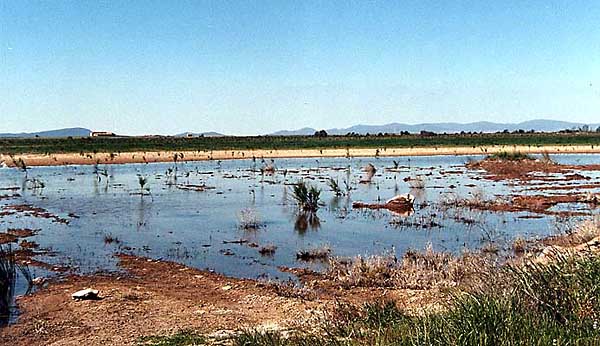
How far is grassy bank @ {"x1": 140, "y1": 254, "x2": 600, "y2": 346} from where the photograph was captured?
4027mm

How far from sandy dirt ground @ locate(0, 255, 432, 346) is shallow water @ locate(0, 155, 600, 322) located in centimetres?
111

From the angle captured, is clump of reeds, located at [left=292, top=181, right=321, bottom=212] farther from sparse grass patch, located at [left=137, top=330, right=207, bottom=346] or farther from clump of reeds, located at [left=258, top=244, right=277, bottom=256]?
sparse grass patch, located at [left=137, top=330, right=207, bottom=346]

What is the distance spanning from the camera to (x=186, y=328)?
27.0 feet

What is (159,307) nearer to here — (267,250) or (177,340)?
(177,340)

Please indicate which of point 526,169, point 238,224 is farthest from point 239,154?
point 238,224

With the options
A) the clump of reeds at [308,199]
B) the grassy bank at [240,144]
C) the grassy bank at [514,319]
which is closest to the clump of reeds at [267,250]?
the clump of reeds at [308,199]

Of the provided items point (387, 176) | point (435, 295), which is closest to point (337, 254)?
point (435, 295)

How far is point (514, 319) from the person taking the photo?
14.0ft

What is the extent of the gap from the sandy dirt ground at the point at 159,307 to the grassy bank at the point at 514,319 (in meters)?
2.36

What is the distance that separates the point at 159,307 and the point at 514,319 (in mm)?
6663

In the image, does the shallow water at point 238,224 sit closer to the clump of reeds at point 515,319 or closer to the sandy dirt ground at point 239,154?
the clump of reeds at point 515,319

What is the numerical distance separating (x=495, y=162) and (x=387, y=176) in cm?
1226

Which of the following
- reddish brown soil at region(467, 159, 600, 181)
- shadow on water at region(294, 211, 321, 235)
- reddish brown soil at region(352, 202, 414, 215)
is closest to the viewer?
shadow on water at region(294, 211, 321, 235)

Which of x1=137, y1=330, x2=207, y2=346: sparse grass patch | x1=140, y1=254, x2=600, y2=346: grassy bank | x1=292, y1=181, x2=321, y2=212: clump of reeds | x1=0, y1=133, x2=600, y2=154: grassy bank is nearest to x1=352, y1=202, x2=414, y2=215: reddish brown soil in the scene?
x1=292, y1=181, x2=321, y2=212: clump of reeds
